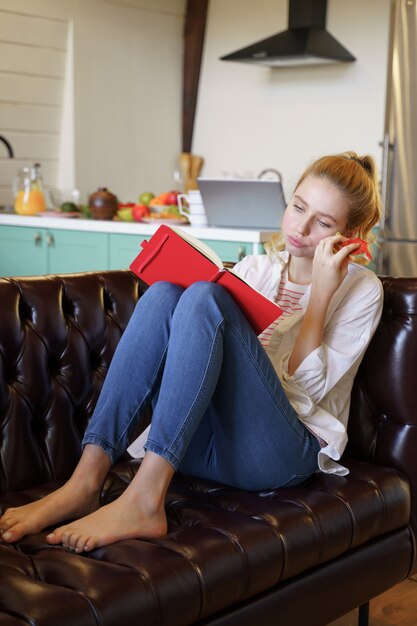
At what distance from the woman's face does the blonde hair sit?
0.02 m

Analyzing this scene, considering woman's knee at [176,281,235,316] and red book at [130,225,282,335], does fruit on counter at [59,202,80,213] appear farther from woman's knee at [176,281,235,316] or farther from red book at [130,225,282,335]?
woman's knee at [176,281,235,316]

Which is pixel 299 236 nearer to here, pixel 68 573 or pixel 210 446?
pixel 210 446

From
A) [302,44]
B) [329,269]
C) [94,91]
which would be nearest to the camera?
[329,269]

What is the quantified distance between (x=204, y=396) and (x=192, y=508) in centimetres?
26

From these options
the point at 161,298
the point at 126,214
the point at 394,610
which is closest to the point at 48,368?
the point at 161,298

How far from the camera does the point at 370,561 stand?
196cm

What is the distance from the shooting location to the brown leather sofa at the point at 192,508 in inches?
56.4

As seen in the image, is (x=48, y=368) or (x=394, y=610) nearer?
(x=48, y=368)

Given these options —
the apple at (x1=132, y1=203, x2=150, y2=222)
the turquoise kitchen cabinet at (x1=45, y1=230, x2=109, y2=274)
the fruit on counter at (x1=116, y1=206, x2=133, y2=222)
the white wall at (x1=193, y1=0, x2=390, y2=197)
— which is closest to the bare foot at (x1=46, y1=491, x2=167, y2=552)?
the turquoise kitchen cabinet at (x1=45, y1=230, x2=109, y2=274)

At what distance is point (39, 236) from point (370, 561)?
3.02 metres

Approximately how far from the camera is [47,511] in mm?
1659

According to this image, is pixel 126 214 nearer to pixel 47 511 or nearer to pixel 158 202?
pixel 158 202

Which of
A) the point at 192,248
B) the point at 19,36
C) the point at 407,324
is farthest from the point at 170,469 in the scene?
the point at 19,36

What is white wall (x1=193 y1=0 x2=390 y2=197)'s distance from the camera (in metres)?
5.50
